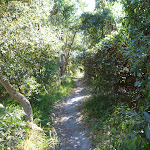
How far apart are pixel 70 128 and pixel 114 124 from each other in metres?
1.56

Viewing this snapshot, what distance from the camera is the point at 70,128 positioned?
491 centimetres

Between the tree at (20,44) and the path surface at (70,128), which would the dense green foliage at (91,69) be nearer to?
the tree at (20,44)

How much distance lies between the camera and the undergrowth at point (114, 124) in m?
1.51

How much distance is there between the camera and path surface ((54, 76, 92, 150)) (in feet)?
13.0

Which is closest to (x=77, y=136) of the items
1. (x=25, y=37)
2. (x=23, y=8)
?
(x=25, y=37)

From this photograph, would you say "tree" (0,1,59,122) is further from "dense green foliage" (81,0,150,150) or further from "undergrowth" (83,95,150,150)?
"undergrowth" (83,95,150,150)

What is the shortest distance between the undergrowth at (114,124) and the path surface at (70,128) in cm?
31

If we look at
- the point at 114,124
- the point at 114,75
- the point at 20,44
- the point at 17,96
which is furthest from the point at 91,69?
the point at 17,96

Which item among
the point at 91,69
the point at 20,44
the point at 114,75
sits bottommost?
the point at 114,75

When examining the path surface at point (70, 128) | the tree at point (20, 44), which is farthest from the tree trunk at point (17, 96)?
the path surface at point (70, 128)

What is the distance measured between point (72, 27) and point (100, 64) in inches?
289

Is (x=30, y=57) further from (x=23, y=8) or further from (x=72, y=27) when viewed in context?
(x=72, y=27)

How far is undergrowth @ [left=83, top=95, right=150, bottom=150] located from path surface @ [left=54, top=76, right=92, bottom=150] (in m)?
0.31

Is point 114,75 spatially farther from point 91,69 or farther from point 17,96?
point 17,96
